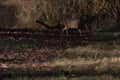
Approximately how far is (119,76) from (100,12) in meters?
18.4

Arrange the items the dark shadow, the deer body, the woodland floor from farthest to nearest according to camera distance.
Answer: the deer body → the dark shadow → the woodland floor

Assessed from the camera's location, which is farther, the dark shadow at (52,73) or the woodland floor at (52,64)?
the dark shadow at (52,73)

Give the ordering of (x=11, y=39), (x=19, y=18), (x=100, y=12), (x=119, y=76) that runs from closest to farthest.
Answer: (x=119, y=76) → (x=11, y=39) → (x=100, y=12) → (x=19, y=18)

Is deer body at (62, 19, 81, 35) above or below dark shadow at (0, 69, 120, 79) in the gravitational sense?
below

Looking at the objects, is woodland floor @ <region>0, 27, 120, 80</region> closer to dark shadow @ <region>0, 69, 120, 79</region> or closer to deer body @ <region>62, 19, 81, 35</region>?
dark shadow @ <region>0, 69, 120, 79</region>

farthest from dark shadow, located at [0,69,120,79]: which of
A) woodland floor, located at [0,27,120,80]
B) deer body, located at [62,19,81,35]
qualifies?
deer body, located at [62,19,81,35]

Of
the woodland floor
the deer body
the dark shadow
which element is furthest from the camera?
the deer body

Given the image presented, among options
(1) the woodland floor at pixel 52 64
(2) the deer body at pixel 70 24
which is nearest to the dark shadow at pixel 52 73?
(1) the woodland floor at pixel 52 64

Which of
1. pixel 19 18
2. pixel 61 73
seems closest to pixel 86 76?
pixel 61 73

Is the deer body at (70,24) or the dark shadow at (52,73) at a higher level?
the dark shadow at (52,73)

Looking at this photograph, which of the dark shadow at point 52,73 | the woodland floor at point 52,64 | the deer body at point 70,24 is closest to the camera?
the woodland floor at point 52,64

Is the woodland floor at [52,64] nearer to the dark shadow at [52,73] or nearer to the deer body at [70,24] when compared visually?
the dark shadow at [52,73]

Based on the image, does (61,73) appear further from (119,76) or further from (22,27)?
(22,27)

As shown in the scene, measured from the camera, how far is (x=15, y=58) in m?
15.6
